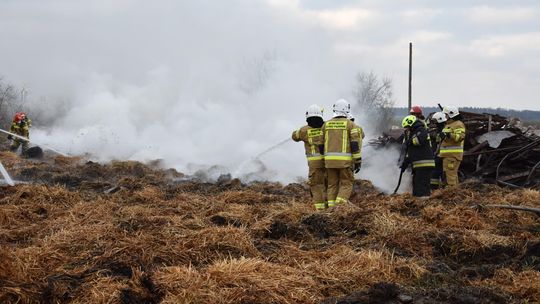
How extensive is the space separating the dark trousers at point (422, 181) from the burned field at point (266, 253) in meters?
1.00

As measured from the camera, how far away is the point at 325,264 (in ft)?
17.1

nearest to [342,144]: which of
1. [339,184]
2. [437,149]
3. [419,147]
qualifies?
[339,184]

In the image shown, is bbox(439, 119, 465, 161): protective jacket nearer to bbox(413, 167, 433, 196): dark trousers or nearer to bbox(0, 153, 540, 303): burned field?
bbox(413, 167, 433, 196): dark trousers

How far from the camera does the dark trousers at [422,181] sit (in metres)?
10.5

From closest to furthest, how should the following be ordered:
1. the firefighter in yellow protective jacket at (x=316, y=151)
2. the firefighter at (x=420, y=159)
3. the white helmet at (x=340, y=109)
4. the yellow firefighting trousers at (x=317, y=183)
A: the white helmet at (x=340, y=109)
the firefighter in yellow protective jacket at (x=316, y=151)
the yellow firefighting trousers at (x=317, y=183)
the firefighter at (x=420, y=159)

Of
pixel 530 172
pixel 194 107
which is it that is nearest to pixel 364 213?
pixel 530 172

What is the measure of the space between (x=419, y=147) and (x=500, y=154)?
3.70 meters

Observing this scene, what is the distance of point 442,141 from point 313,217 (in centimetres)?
527

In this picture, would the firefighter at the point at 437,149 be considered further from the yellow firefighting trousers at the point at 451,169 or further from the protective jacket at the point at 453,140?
the yellow firefighting trousers at the point at 451,169

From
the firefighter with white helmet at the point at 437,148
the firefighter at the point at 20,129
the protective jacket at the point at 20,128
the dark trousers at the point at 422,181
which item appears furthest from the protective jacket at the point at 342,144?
the protective jacket at the point at 20,128

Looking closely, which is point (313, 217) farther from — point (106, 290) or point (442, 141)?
point (442, 141)

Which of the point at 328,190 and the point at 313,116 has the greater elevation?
the point at 313,116

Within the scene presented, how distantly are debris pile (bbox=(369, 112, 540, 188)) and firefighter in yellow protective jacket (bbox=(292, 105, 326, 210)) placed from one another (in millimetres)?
5340

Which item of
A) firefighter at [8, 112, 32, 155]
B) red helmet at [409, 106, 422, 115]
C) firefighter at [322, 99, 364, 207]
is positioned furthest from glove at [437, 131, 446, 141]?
firefighter at [8, 112, 32, 155]
